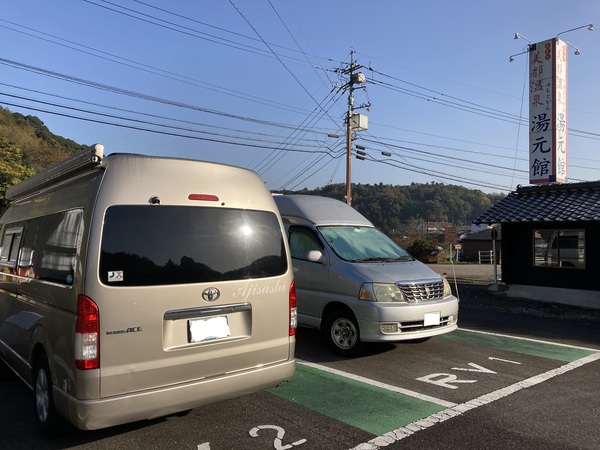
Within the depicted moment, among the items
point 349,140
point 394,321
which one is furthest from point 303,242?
point 349,140

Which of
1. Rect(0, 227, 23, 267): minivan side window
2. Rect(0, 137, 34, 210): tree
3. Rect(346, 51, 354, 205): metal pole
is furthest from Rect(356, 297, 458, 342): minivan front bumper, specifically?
Rect(0, 137, 34, 210): tree

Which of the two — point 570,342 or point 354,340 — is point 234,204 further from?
point 570,342

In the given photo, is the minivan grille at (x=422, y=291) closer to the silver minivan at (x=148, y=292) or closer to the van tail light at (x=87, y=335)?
the silver minivan at (x=148, y=292)

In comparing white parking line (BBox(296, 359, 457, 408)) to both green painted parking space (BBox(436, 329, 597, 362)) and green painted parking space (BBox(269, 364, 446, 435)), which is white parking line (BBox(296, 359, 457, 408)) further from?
green painted parking space (BBox(436, 329, 597, 362))

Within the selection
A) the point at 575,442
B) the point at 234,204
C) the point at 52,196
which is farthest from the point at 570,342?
the point at 52,196

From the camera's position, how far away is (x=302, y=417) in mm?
4117

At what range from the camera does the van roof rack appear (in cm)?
340

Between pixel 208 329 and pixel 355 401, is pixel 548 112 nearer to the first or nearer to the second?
pixel 355 401

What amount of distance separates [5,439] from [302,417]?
2.50m

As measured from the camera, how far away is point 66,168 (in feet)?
12.4

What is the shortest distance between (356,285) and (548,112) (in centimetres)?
1160

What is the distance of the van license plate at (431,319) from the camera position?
235 inches

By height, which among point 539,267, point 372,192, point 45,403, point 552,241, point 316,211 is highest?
point 372,192

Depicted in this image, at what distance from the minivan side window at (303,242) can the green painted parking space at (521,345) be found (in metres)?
2.83
